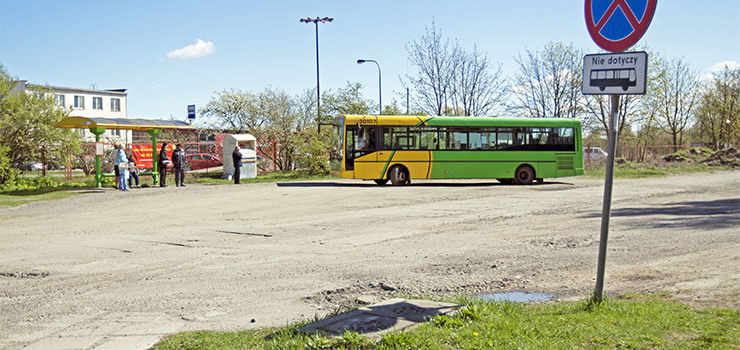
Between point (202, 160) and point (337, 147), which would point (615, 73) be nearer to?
point (337, 147)

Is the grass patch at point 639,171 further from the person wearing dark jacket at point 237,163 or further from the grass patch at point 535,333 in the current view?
the grass patch at point 535,333

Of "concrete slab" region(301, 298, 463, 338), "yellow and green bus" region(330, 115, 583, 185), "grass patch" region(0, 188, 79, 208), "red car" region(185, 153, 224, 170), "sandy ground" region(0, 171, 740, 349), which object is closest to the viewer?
"concrete slab" region(301, 298, 463, 338)

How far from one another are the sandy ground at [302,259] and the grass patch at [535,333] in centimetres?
74

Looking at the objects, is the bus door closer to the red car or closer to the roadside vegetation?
the red car

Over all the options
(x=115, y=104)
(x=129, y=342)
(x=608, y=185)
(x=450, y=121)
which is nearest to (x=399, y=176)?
(x=450, y=121)

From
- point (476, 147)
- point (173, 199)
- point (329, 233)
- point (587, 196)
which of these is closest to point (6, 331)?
point (329, 233)

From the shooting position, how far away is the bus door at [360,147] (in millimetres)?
27172

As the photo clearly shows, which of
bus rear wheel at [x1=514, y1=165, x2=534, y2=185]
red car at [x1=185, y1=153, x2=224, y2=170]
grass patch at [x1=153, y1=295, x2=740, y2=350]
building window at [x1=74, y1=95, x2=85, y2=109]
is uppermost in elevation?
building window at [x1=74, y1=95, x2=85, y2=109]

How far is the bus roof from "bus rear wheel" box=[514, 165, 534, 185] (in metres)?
1.92

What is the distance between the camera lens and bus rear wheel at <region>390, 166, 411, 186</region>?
27.5 metres

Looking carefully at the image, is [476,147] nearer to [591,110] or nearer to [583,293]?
[583,293]

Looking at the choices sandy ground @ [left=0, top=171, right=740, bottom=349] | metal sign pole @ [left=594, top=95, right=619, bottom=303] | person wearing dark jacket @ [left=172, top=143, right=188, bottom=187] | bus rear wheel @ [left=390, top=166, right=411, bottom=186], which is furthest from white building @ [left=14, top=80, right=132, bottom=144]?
metal sign pole @ [left=594, top=95, right=619, bottom=303]

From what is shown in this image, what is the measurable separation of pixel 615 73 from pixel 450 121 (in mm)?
22514

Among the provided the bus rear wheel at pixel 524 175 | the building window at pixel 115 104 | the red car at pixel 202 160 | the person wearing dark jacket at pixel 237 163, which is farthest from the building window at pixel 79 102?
the bus rear wheel at pixel 524 175
